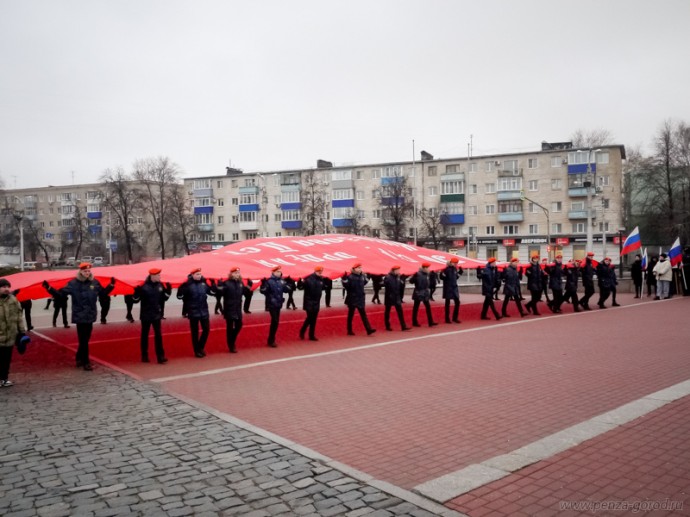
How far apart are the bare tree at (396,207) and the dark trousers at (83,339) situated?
48.6 meters

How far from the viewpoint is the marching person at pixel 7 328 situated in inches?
364

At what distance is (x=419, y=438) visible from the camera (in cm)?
614

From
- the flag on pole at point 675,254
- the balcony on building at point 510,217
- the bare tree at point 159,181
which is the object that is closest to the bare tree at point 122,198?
the bare tree at point 159,181

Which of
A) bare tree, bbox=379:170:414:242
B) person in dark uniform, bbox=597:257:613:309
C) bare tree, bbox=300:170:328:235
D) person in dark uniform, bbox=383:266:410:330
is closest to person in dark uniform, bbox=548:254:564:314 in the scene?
person in dark uniform, bbox=597:257:613:309

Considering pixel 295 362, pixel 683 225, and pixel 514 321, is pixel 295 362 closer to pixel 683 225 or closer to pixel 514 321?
pixel 514 321

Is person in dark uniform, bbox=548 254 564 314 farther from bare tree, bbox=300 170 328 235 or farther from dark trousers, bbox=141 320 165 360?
bare tree, bbox=300 170 328 235

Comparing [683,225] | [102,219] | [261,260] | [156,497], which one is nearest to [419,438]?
[156,497]

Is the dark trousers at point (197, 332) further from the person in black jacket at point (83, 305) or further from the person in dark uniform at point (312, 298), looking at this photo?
the person in dark uniform at point (312, 298)

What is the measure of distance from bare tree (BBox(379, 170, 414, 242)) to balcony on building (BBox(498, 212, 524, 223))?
10813 millimetres

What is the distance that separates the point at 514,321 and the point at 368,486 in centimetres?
1381

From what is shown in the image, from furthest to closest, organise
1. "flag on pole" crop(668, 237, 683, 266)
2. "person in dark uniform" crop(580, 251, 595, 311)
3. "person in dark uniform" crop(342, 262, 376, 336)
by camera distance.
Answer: "flag on pole" crop(668, 237, 683, 266) → "person in dark uniform" crop(580, 251, 595, 311) → "person in dark uniform" crop(342, 262, 376, 336)

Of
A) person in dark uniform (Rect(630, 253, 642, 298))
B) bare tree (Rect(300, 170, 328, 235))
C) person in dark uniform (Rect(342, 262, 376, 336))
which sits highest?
bare tree (Rect(300, 170, 328, 235))

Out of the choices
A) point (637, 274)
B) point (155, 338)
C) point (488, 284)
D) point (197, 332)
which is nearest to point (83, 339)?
point (155, 338)

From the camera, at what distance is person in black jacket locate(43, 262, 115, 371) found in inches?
419
